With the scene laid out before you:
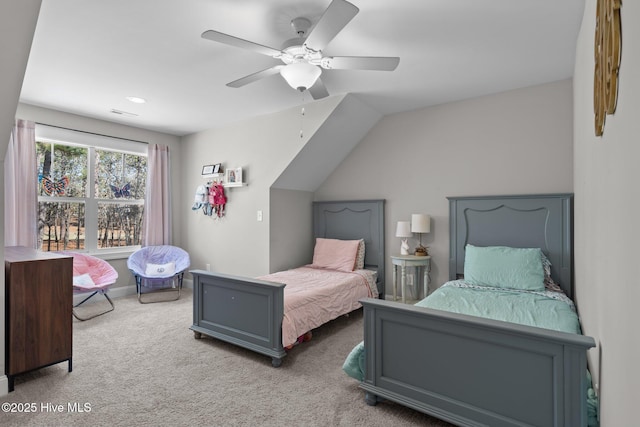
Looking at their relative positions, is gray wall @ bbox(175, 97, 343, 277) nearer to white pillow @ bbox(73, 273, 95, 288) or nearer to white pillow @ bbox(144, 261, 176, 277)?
white pillow @ bbox(144, 261, 176, 277)

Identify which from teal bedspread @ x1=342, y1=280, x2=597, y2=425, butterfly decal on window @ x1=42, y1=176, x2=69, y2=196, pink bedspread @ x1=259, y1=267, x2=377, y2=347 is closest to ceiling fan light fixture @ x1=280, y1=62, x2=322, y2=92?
pink bedspread @ x1=259, y1=267, x2=377, y2=347

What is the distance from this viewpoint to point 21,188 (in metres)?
3.77

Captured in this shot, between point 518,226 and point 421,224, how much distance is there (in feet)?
3.05

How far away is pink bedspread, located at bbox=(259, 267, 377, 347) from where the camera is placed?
2.77m

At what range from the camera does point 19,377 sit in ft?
7.94

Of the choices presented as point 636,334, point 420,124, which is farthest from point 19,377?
point 420,124

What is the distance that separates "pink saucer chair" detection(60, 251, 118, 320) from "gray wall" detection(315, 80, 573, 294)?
9.47 feet

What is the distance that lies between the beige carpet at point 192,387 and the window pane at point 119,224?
1.73 meters

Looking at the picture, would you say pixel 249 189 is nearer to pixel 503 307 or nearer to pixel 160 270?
pixel 160 270

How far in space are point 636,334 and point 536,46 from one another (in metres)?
2.47

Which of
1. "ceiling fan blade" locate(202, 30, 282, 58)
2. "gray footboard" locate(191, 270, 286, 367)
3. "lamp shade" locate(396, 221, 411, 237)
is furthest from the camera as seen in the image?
"lamp shade" locate(396, 221, 411, 237)

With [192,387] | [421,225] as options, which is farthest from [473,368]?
[421,225]

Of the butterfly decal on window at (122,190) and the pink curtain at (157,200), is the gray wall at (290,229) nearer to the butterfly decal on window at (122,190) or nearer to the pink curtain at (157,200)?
the pink curtain at (157,200)

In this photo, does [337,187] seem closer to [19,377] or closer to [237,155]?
[237,155]
